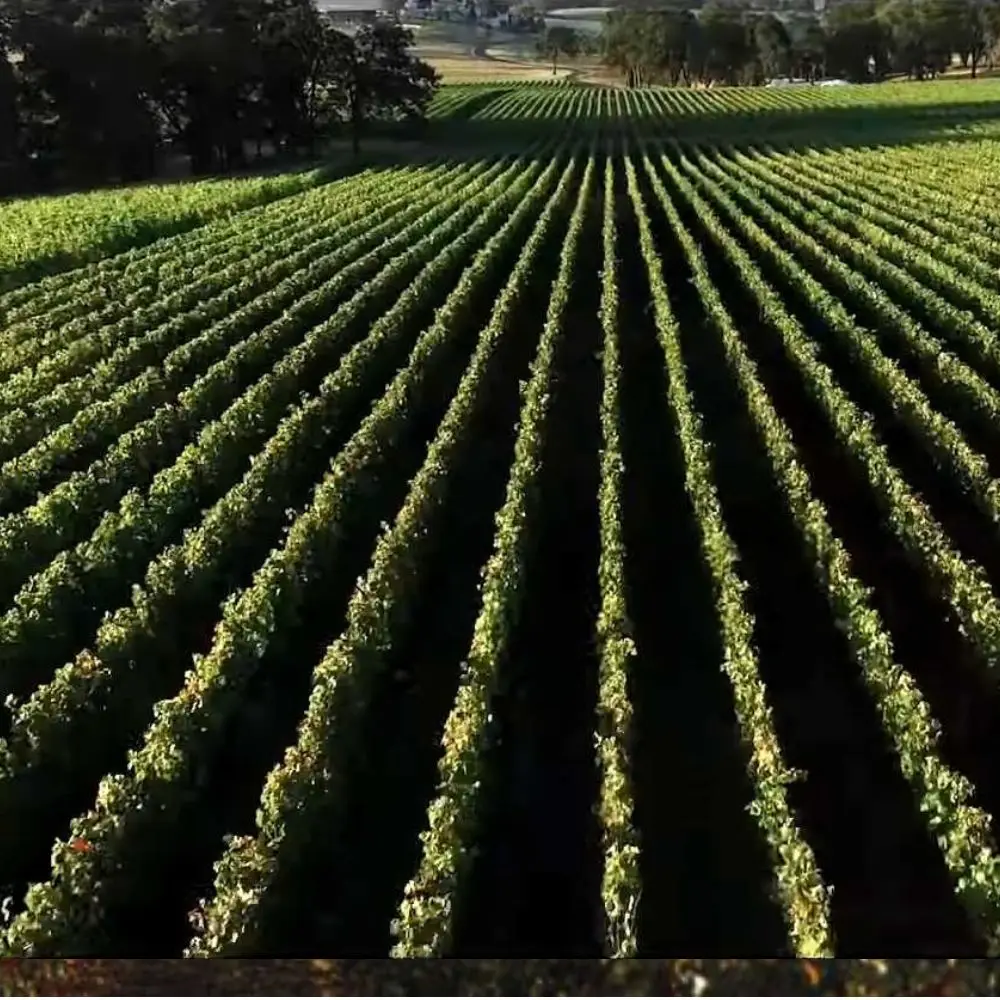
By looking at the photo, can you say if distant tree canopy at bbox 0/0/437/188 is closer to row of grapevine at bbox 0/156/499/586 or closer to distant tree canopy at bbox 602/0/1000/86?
row of grapevine at bbox 0/156/499/586

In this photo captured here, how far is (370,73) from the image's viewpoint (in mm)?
52812

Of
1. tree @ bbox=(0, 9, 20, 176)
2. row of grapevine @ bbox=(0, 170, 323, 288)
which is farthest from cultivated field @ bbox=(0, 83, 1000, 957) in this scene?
tree @ bbox=(0, 9, 20, 176)

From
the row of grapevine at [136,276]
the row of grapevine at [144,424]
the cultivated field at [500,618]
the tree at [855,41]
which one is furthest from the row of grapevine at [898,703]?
the tree at [855,41]

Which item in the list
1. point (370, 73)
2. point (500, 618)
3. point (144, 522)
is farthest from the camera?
point (370, 73)

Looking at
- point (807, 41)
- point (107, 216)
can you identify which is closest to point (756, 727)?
point (107, 216)

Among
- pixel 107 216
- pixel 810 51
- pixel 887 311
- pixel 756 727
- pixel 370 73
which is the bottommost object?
pixel 756 727

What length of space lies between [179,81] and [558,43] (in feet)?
92.1

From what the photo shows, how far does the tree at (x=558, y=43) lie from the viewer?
5934 centimetres

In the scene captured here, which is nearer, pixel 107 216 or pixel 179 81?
pixel 107 216

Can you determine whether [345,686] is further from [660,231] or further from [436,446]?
[660,231]

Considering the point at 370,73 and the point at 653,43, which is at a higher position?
the point at 653,43

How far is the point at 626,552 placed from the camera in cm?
1310

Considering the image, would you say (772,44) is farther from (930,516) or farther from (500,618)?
(500,618)

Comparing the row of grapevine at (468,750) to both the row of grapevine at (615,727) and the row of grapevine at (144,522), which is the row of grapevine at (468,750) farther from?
the row of grapevine at (144,522)
